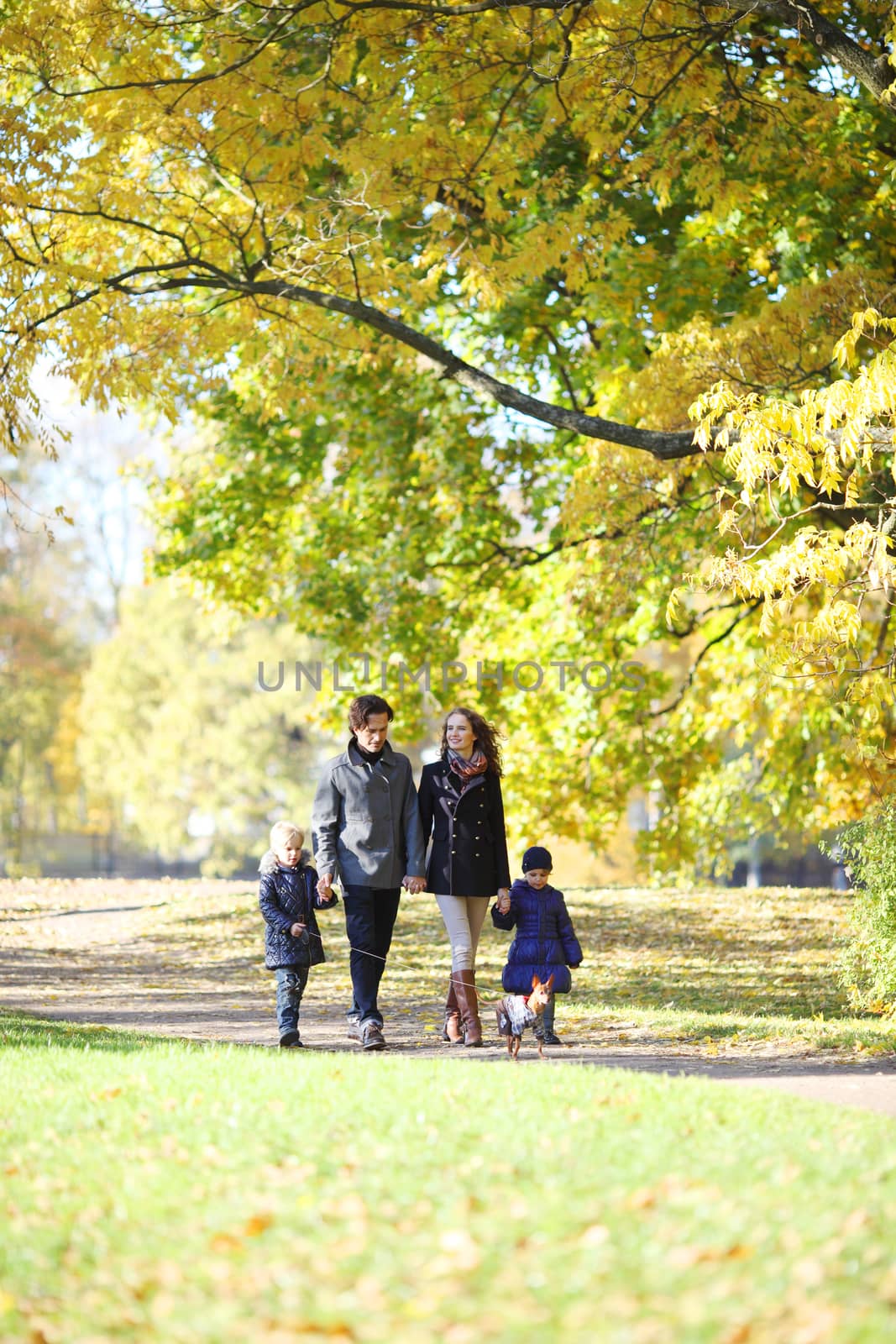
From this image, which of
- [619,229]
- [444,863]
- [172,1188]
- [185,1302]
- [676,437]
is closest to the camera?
[185,1302]

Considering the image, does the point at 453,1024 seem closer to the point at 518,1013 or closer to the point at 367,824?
the point at 518,1013

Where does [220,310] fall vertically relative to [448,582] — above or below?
above

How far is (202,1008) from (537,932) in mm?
4406

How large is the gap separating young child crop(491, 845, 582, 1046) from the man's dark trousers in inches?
30.3

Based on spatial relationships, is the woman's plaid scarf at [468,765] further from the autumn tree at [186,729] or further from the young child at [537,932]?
the autumn tree at [186,729]

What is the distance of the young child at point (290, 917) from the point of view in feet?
29.1

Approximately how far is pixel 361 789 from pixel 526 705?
10643 millimetres

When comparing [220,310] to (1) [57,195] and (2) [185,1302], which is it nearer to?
(1) [57,195]

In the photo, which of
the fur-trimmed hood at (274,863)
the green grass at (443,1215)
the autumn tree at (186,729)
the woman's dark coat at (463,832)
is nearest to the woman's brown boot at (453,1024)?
the woman's dark coat at (463,832)

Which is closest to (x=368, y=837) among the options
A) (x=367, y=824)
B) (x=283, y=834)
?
(x=367, y=824)

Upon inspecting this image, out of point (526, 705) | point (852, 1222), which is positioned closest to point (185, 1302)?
point (852, 1222)

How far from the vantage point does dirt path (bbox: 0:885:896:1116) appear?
816cm

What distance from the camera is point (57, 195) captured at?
11250 millimetres

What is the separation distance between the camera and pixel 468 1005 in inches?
353
